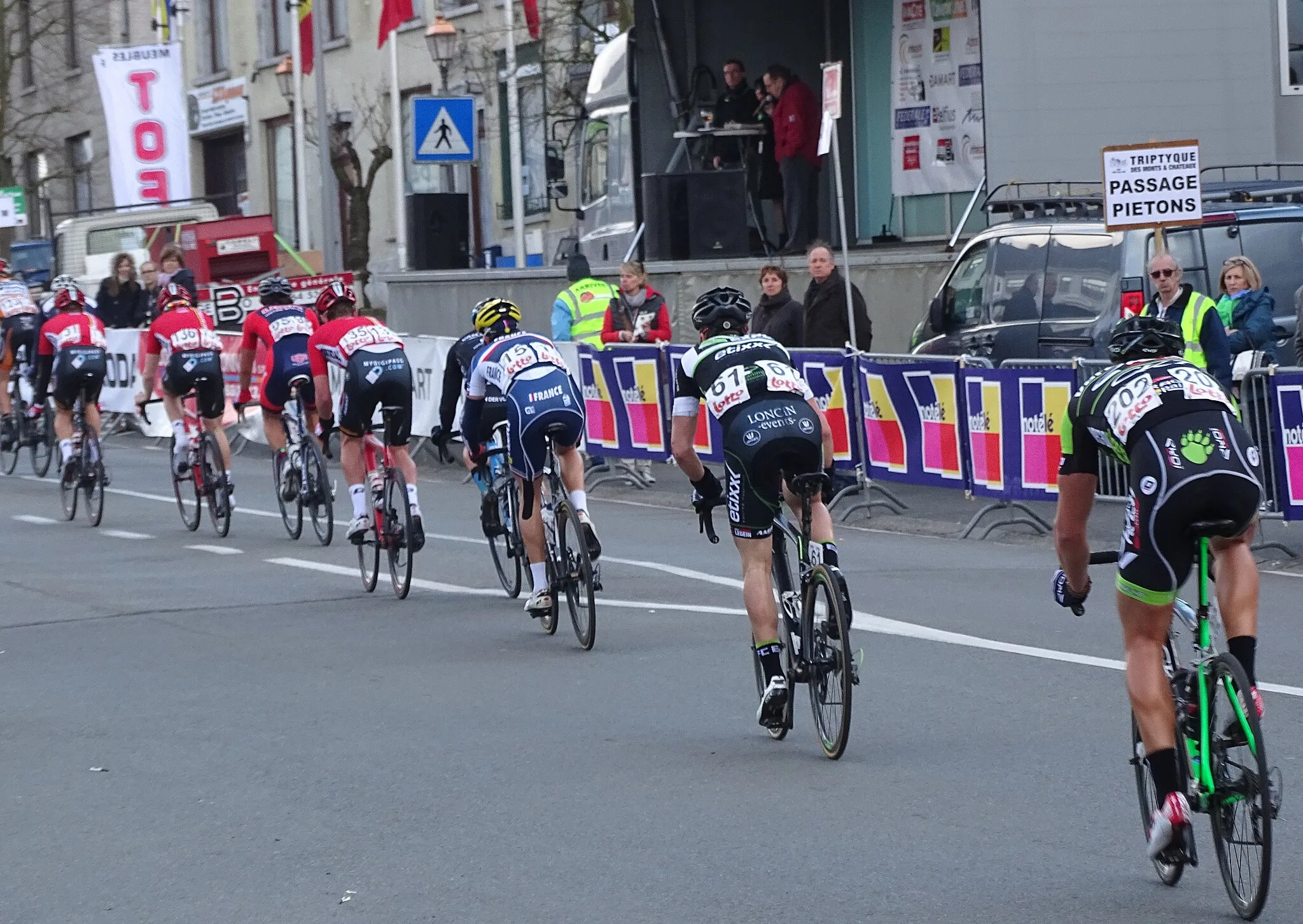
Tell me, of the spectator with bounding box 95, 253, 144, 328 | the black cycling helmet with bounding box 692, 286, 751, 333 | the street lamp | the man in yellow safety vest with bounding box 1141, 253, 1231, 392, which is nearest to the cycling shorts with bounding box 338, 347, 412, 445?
the man in yellow safety vest with bounding box 1141, 253, 1231, 392

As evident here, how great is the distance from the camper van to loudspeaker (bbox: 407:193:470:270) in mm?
6674

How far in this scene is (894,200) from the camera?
29.0 meters

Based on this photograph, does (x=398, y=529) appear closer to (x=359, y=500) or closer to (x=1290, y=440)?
(x=359, y=500)

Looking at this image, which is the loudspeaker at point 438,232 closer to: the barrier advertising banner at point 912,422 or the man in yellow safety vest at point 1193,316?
the barrier advertising banner at point 912,422

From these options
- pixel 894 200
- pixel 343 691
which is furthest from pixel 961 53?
pixel 343 691

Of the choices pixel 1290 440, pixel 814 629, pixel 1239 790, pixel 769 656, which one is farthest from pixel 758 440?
pixel 1290 440

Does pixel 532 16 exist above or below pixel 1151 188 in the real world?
above

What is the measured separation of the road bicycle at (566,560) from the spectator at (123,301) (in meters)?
17.4

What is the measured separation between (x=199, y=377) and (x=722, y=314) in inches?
339

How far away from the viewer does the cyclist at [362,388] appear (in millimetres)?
13039

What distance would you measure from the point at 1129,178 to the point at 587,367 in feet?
19.7

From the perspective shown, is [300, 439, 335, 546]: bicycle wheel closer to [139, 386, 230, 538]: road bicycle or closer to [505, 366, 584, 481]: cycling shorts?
[139, 386, 230, 538]: road bicycle

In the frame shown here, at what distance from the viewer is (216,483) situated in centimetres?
1634

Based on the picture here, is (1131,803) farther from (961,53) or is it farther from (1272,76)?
(961,53)
